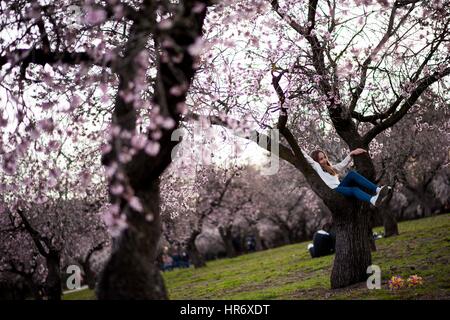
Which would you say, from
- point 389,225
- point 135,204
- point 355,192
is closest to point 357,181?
point 355,192

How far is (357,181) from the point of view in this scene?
9.71m

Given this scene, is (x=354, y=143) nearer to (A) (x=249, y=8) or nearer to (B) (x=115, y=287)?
(A) (x=249, y=8)

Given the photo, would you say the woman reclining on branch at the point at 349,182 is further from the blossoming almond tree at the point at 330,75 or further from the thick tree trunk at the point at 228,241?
the thick tree trunk at the point at 228,241

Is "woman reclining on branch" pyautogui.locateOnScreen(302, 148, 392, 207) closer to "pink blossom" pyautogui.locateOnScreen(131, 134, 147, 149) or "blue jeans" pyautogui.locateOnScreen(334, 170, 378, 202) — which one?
"blue jeans" pyautogui.locateOnScreen(334, 170, 378, 202)

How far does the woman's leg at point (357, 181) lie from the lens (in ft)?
31.2

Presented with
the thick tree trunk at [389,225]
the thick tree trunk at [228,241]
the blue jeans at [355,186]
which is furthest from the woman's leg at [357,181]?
the thick tree trunk at [228,241]

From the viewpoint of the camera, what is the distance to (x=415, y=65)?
1102cm

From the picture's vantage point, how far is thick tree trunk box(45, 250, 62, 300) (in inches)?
735

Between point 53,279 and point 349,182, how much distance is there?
44.5 ft

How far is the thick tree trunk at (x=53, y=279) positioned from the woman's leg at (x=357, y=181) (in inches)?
516

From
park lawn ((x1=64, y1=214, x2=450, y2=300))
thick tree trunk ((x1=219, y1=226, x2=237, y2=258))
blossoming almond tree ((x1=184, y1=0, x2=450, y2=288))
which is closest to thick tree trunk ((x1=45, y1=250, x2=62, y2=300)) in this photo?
park lawn ((x1=64, y1=214, x2=450, y2=300))

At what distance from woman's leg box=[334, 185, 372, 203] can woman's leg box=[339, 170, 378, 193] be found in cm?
12
